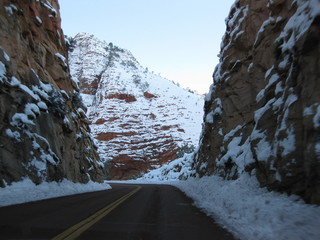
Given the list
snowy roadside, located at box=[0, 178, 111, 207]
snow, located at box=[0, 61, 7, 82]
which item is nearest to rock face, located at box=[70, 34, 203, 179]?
snowy roadside, located at box=[0, 178, 111, 207]

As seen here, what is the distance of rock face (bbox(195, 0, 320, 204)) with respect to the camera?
7.24m

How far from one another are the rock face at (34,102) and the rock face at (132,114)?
41764mm

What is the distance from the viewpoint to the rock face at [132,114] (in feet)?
237

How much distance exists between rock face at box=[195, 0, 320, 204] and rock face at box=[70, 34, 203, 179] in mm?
50754

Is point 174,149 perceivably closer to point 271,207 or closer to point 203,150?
point 203,150

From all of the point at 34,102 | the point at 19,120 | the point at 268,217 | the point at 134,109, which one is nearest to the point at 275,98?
the point at 268,217

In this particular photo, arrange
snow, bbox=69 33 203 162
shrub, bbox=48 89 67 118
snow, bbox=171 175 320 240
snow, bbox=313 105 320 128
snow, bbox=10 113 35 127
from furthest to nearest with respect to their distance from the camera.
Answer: snow, bbox=69 33 203 162 → shrub, bbox=48 89 67 118 → snow, bbox=10 113 35 127 → snow, bbox=313 105 320 128 → snow, bbox=171 175 320 240

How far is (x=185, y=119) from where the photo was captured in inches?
3364

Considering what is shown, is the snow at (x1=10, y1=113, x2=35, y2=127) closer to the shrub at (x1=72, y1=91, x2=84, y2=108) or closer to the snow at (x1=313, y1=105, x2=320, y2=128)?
the shrub at (x1=72, y1=91, x2=84, y2=108)

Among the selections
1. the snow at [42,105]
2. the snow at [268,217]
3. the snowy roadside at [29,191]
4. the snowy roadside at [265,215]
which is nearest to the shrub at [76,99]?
the snow at [42,105]

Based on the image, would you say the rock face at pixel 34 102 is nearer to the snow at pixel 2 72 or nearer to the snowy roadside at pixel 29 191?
the snow at pixel 2 72

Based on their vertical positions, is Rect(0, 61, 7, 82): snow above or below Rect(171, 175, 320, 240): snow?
above

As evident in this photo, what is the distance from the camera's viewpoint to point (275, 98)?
414 inches

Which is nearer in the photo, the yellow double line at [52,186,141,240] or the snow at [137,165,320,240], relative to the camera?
the snow at [137,165,320,240]
